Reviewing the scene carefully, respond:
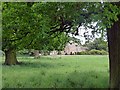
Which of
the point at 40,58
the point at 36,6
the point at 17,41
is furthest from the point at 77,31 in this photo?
the point at 40,58

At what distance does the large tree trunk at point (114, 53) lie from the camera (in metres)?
6.45

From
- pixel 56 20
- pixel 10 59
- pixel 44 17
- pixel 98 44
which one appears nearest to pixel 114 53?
pixel 56 20

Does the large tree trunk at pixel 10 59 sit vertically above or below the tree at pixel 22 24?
below

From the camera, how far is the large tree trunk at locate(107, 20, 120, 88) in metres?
6.45

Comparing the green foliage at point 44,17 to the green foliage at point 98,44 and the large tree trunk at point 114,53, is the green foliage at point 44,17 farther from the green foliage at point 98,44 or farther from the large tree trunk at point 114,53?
the green foliage at point 98,44

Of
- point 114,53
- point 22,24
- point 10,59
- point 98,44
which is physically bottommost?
point 10,59

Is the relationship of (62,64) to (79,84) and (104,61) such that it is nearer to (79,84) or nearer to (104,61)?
(104,61)

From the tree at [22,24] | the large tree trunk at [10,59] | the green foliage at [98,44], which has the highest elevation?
the tree at [22,24]

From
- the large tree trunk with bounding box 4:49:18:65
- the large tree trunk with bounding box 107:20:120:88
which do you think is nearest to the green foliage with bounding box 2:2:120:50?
the large tree trunk with bounding box 107:20:120:88

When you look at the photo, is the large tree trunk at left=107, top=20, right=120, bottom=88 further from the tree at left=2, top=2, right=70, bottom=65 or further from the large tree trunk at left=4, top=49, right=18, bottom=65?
the large tree trunk at left=4, top=49, right=18, bottom=65

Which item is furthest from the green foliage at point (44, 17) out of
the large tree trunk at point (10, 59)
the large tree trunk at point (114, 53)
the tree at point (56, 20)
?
the large tree trunk at point (10, 59)

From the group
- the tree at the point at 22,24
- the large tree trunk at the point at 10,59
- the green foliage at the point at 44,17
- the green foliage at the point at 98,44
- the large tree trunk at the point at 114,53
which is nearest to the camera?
the green foliage at the point at 44,17

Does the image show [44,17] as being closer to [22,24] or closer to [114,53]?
[22,24]

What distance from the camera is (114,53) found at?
6676 millimetres
